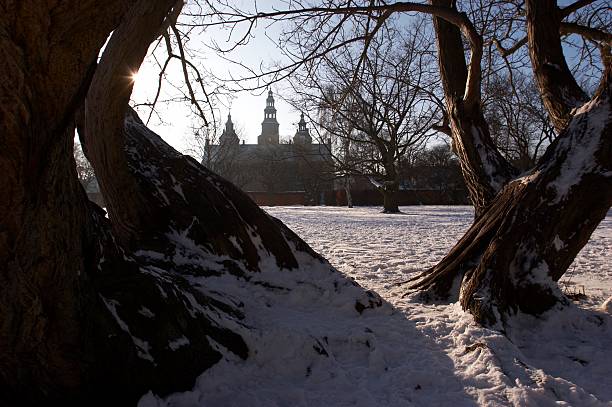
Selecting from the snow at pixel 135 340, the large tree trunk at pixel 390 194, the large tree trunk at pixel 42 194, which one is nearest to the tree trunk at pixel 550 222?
the snow at pixel 135 340

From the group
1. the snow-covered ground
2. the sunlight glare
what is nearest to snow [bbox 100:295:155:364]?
the snow-covered ground

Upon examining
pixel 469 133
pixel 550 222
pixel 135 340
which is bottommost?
pixel 135 340

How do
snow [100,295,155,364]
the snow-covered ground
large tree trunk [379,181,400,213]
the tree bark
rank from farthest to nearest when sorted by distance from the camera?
1. large tree trunk [379,181,400,213]
2. the tree bark
3. the snow-covered ground
4. snow [100,295,155,364]

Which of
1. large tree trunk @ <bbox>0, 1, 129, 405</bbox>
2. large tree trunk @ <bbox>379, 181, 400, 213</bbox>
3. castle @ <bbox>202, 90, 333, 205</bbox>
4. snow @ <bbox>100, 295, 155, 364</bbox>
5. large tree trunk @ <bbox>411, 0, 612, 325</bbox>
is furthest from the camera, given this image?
castle @ <bbox>202, 90, 333, 205</bbox>

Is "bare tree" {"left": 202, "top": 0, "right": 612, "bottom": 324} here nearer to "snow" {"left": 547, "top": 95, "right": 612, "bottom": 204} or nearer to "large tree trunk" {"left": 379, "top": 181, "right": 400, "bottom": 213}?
"snow" {"left": 547, "top": 95, "right": 612, "bottom": 204}

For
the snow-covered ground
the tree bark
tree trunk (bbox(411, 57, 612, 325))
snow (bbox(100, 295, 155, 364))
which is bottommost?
the snow-covered ground

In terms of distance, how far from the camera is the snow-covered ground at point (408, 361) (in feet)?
6.61

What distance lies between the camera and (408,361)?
2420 mm

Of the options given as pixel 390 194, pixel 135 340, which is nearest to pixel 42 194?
pixel 135 340

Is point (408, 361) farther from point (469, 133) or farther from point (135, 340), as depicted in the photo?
point (469, 133)

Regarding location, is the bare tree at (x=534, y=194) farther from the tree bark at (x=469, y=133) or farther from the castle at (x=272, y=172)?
the castle at (x=272, y=172)

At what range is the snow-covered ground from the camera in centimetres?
201

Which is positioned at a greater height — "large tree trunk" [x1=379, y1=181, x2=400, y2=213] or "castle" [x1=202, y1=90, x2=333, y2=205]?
"castle" [x1=202, y1=90, x2=333, y2=205]

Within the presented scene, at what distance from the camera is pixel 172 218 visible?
3.37 m
